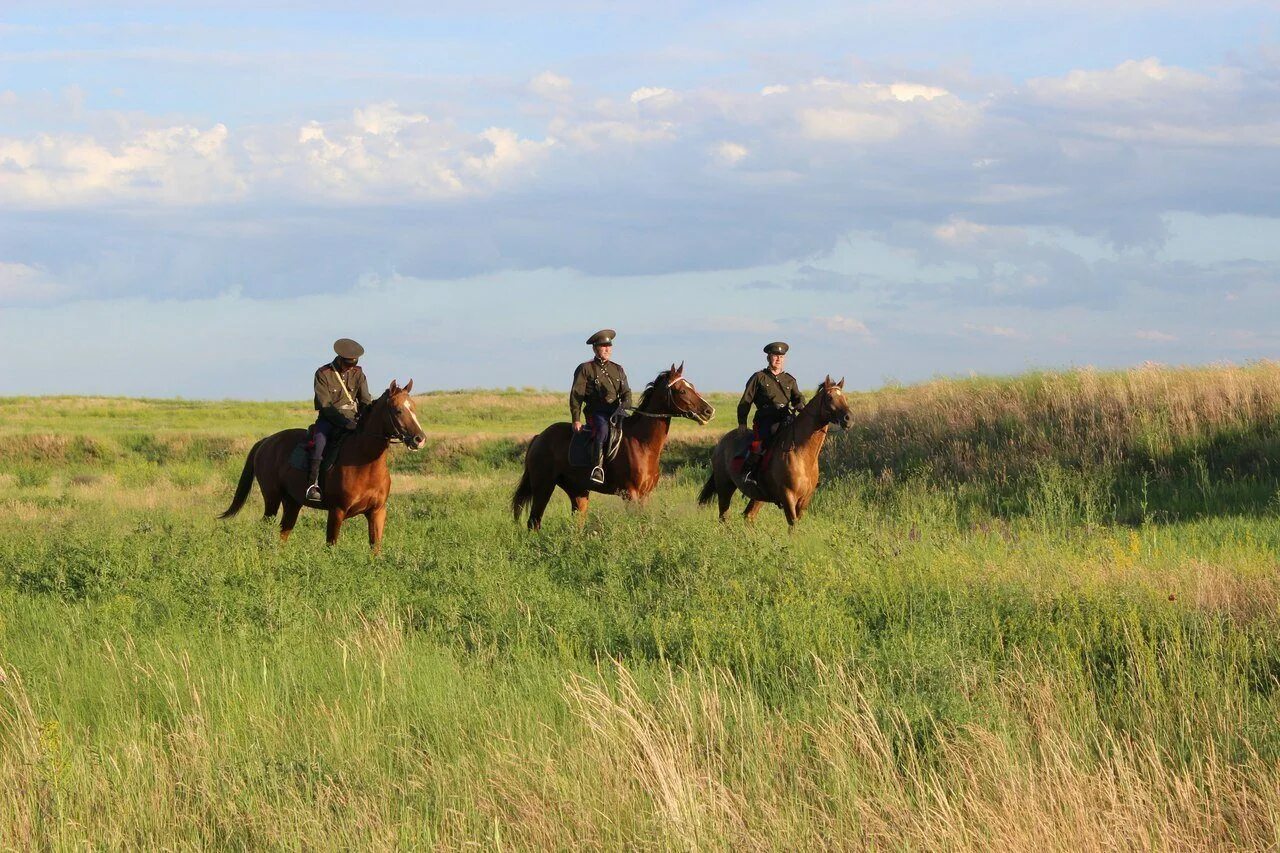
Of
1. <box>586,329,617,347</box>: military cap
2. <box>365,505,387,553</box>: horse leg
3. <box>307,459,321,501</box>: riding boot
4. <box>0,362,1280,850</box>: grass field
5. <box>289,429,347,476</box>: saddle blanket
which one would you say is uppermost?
<box>586,329,617,347</box>: military cap

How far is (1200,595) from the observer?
349 inches

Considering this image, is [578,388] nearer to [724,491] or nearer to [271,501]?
[724,491]

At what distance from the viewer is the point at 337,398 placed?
46.3 feet

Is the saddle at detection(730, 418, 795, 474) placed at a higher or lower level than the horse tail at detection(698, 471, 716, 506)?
higher

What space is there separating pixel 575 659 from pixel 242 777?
259cm

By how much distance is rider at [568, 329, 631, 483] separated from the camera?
15.6 meters

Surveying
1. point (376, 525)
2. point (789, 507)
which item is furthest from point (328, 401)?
point (789, 507)

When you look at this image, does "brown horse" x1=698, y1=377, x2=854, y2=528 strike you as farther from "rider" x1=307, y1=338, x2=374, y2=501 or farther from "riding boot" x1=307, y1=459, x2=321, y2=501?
"riding boot" x1=307, y1=459, x2=321, y2=501

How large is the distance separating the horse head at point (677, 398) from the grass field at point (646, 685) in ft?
4.92

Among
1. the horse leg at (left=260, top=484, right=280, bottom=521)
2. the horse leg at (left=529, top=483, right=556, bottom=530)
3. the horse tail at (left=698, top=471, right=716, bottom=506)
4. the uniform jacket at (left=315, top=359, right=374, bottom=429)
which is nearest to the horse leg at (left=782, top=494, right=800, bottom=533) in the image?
the horse tail at (left=698, top=471, right=716, bottom=506)

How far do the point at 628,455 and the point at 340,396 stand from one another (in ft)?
12.6

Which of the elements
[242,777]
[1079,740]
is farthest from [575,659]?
Result: [1079,740]

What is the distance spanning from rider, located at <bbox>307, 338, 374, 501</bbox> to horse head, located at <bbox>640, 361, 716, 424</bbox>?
12.0 feet

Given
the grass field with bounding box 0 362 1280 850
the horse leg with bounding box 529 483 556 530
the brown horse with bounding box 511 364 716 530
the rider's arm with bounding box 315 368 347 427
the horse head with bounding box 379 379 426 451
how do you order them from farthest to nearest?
1. the horse leg with bounding box 529 483 556 530
2. the brown horse with bounding box 511 364 716 530
3. the rider's arm with bounding box 315 368 347 427
4. the horse head with bounding box 379 379 426 451
5. the grass field with bounding box 0 362 1280 850
